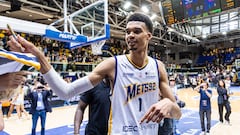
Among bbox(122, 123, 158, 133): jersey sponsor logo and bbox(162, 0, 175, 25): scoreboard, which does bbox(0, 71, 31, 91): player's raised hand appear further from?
bbox(162, 0, 175, 25): scoreboard

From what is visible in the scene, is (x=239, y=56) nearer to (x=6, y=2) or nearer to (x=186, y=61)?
(x=186, y=61)

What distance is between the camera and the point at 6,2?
34.2ft

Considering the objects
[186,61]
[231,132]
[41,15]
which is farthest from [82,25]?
[186,61]

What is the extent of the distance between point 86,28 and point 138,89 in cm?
697

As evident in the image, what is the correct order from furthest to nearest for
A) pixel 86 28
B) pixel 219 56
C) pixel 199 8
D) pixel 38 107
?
pixel 219 56, pixel 86 28, pixel 199 8, pixel 38 107

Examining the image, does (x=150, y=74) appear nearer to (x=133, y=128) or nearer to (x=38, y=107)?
(x=133, y=128)

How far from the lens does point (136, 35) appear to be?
5.10ft

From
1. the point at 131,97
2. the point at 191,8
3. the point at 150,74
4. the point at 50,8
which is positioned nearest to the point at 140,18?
the point at 150,74

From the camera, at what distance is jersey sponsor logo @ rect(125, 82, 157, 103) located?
59.6 inches

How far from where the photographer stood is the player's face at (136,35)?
1555mm

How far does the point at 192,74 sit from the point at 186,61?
4264 millimetres

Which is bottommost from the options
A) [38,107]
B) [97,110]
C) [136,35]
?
[38,107]

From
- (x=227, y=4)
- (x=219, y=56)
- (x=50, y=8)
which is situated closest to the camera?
(x=227, y=4)

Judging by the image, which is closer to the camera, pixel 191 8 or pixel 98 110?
pixel 98 110
